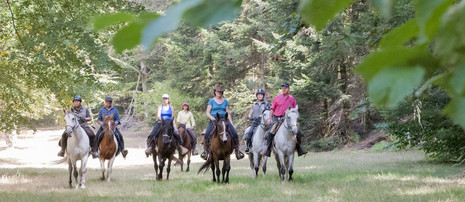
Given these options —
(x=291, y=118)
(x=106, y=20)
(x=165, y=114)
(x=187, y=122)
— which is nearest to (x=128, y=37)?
(x=106, y=20)

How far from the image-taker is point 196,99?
3441 centimetres

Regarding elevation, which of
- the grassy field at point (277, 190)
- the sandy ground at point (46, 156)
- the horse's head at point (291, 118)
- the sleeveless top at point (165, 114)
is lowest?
the grassy field at point (277, 190)

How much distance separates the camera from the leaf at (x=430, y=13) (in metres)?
0.56

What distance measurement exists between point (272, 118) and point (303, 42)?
13.8m

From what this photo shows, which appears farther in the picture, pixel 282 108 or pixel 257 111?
pixel 257 111

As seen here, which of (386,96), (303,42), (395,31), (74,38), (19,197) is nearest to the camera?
(386,96)

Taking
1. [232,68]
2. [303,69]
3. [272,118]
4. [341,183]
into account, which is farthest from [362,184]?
[232,68]

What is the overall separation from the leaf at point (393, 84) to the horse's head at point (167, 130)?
10.6m

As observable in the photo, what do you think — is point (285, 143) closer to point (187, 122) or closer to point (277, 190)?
point (277, 190)

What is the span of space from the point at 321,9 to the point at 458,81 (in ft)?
0.81

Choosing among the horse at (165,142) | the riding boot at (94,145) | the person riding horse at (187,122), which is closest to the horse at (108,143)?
the riding boot at (94,145)

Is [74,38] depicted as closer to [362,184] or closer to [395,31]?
[362,184]

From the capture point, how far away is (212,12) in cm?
75

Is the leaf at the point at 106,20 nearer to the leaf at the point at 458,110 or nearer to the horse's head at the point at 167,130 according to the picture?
the leaf at the point at 458,110
